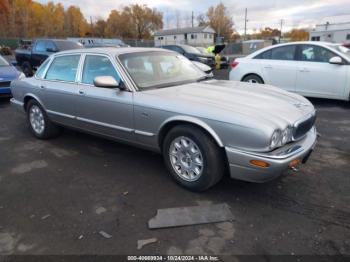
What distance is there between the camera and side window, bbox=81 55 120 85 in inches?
161

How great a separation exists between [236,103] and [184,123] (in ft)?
2.00

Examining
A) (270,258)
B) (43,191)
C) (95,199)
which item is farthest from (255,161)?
(43,191)

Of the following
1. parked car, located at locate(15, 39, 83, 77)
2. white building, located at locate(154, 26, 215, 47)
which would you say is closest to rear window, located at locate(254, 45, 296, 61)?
parked car, located at locate(15, 39, 83, 77)

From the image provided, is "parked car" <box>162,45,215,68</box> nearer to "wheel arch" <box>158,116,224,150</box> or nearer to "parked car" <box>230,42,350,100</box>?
"parked car" <box>230,42,350,100</box>

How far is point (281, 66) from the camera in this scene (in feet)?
25.0

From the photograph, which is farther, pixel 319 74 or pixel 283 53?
pixel 283 53

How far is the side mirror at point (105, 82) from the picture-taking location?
3.72m

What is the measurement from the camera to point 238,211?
A: 10.2 feet

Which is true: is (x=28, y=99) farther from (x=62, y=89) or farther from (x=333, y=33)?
(x=333, y=33)

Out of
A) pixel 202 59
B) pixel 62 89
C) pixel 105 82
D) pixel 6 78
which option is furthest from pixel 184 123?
pixel 202 59

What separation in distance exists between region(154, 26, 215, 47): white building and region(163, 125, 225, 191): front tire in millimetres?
67159

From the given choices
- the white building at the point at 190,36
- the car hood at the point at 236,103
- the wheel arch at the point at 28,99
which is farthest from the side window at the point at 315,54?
the white building at the point at 190,36

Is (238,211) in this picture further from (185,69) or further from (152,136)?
(185,69)

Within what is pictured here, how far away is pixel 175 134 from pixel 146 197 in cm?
79
